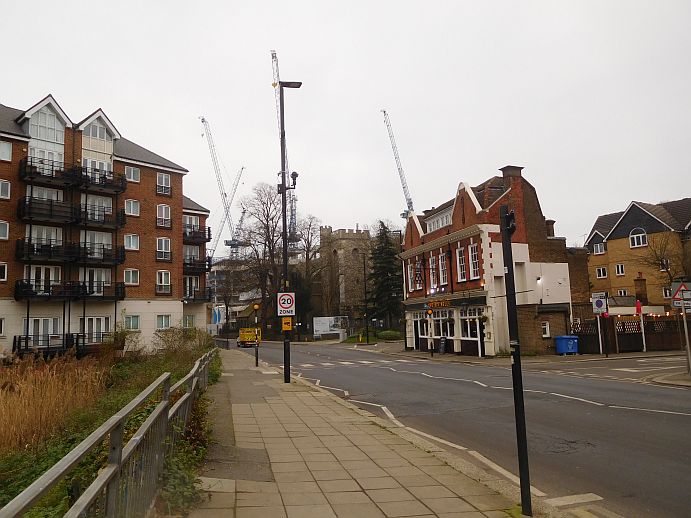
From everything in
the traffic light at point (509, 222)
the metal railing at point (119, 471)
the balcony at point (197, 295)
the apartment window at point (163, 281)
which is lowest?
the metal railing at point (119, 471)

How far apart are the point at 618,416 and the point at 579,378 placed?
8682mm

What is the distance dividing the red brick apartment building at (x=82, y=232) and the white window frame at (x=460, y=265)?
22.0 meters

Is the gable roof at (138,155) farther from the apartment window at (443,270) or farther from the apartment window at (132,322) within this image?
the apartment window at (443,270)

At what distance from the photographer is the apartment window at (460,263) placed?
3562 cm

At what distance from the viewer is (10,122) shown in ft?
123

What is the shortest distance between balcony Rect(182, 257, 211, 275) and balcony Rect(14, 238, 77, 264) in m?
11.8

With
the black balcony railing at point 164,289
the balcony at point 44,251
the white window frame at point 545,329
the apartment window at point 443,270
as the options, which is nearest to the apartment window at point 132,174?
the balcony at point 44,251

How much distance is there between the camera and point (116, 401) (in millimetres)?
10656

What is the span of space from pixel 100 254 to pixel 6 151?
29.9 ft

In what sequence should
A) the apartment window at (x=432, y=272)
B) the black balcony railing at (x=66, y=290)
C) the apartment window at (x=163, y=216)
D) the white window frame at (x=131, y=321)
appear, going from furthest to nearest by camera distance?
the apartment window at (x=163, y=216) < the white window frame at (x=131, y=321) < the apartment window at (x=432, y=272) < the black balcony railing at (x=66, y=290)

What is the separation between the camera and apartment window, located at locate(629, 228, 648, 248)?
53.2 m

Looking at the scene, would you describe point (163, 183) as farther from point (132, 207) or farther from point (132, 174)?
point (132, 207)

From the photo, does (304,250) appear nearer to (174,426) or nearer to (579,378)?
(579,378)

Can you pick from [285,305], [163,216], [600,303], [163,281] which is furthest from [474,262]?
[163,216]
